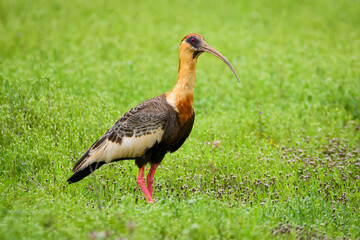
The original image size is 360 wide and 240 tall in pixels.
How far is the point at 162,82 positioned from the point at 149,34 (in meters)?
4.21

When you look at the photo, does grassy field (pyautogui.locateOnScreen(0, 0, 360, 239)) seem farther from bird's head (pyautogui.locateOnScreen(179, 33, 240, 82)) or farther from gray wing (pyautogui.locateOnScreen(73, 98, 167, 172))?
bird's head (pyautogui.locateOnScreen(179, 33, 240, 82))

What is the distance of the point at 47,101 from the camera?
7996 mm

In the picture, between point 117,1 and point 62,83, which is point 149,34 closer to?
point 117,1

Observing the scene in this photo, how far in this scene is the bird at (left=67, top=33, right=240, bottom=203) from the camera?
18.9ft

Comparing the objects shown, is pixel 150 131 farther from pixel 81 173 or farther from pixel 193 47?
pixel 193 47

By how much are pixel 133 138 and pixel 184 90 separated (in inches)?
38.3

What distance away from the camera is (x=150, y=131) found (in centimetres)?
575

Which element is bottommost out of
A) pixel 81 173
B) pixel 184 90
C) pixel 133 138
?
pixel 81 173

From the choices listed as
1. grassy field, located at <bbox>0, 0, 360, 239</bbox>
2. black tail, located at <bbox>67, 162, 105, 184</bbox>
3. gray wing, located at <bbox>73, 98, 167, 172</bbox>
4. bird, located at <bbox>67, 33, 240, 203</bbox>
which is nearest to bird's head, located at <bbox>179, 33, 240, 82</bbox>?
bird, located at <bbox>67, 33, 240, 203</bbox>

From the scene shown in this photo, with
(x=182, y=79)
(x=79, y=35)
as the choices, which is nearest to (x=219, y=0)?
(x=79, y=35)

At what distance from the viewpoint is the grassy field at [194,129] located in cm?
479

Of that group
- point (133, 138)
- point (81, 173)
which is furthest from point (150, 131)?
point (81, 173)

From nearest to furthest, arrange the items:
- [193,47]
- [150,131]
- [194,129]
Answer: [150,131], [193,47], [194,129]

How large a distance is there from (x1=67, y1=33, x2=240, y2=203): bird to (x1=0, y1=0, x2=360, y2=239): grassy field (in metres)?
0.44
